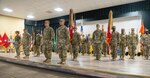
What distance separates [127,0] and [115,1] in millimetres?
762

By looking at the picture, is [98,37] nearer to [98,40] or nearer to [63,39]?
[98,40]

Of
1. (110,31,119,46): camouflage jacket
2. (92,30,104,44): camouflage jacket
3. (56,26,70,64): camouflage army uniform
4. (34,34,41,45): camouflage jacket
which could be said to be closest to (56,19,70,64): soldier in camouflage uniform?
(56,26,70,64): camouflage army uniform

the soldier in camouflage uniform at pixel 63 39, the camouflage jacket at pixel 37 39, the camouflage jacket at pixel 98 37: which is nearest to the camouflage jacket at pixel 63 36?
the soldier in camouflage uniform at pixel 63 39

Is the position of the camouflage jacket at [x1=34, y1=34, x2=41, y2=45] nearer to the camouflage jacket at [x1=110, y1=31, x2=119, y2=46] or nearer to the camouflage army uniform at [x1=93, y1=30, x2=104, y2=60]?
the camouflage army uniform at [x1=93, y1=30, x2=104, y2=60]

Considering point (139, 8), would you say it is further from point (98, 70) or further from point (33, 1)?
point (98, 70)

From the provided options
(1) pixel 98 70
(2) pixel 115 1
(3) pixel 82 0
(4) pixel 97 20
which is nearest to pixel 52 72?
(1) pixel 98 70

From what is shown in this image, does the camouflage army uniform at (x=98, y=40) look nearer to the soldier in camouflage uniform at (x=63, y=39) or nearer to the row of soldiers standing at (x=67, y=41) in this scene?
the row of soldiers standing at (x=67, y=41)

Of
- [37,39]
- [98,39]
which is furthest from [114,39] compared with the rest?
[37,39]

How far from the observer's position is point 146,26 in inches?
413

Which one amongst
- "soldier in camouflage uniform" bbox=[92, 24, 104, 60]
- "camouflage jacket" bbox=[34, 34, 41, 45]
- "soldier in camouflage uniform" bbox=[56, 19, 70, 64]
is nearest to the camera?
"soldier in camouflage uniform" bbox=[56, 19, 70, 64]

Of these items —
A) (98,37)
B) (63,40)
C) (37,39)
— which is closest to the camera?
(63,40)

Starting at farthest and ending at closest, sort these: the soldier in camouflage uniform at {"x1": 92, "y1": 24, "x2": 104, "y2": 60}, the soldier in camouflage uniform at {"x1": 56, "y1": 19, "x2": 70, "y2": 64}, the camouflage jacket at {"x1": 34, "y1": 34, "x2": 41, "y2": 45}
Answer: the camouflage jacket at {"x1": 34, "y1": 34, "x2": 41, "y2": 45} → the soldier in camouflage uniform at {"x1": 92, "y1": 24, "x2": 104, "y2": 60} → the soldier in camouflage uniform at {"x1": 56, "y1": 19, "x2": 70, "y2": 64}

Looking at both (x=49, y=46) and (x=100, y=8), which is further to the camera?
(x=100, y=8)

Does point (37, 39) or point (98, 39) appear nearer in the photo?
point (98, 39)
